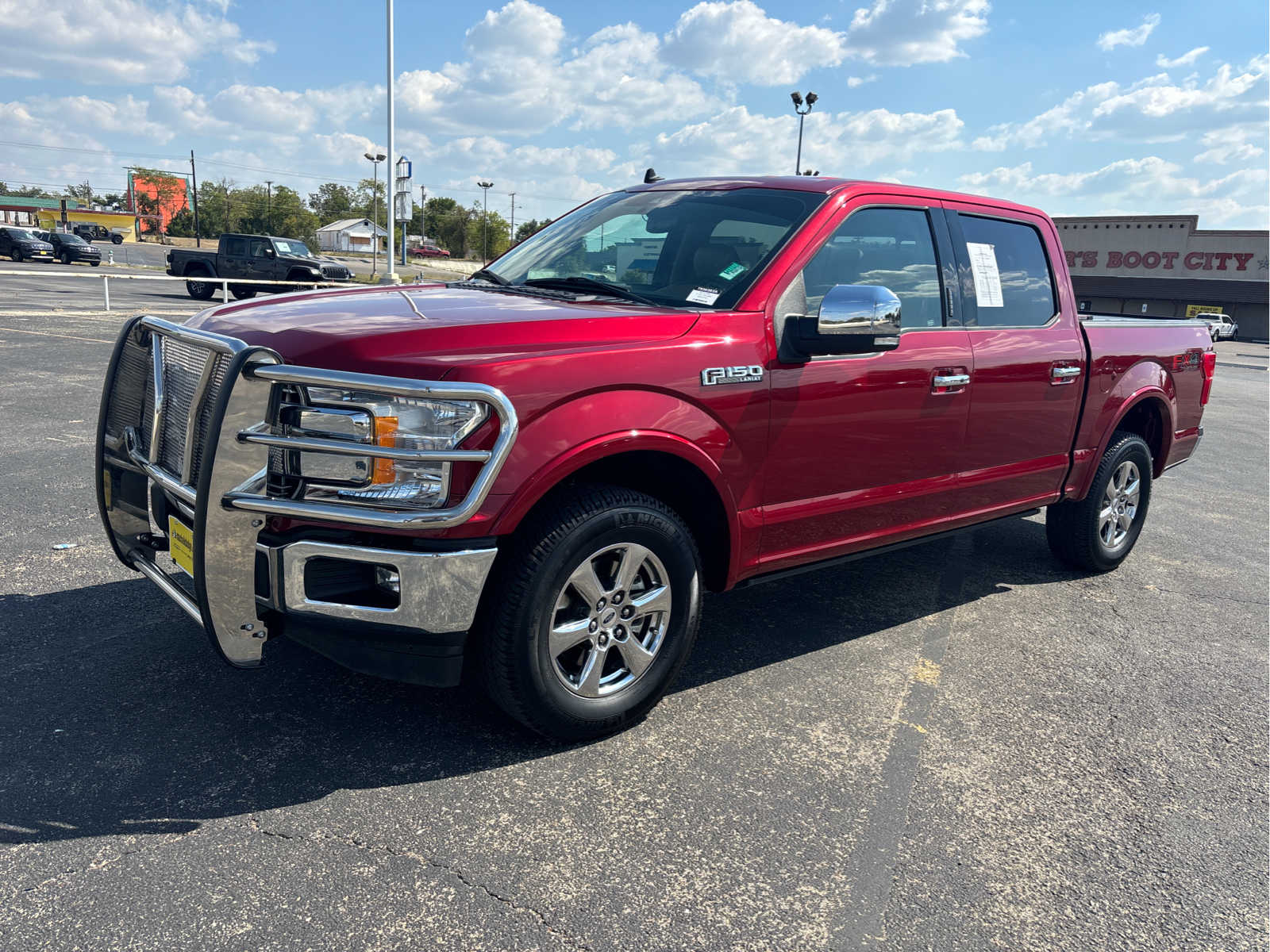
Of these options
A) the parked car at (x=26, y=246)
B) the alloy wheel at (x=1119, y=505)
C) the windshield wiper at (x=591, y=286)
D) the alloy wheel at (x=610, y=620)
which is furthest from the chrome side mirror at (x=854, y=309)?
the parked car at (x=26, y=246)

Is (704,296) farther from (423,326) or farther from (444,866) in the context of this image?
(444,866)

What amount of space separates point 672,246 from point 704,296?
0.43 m

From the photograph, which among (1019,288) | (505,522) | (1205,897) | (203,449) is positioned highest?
(1019,288)

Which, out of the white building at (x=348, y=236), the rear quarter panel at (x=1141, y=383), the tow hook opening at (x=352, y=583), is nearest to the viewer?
the tow hook opening at (x=352, y=583)

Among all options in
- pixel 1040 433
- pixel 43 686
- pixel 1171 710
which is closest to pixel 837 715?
pixel 1171 710

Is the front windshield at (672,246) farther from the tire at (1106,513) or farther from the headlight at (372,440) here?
the tire at (1106,513)

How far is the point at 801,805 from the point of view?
2988mm

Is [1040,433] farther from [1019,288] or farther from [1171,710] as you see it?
[1171,710]

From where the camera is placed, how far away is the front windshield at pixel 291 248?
2592cm

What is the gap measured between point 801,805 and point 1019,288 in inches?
118

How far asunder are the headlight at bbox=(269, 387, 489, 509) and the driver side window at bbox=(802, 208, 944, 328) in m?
1.65

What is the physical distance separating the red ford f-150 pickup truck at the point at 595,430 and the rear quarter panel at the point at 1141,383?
0.23m

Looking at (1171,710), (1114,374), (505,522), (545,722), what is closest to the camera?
Result: (505,522)

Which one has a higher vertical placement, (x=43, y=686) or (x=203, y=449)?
(x=203, y=449)
